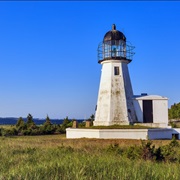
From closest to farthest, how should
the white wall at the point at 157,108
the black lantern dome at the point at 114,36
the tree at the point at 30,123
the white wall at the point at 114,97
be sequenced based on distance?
the white wall at the point at 114,97, the white wall at the point at 157,108, the black lantern dome at the point at 114,36, the tree at the point at 30,123

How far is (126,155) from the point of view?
11125 millimetres

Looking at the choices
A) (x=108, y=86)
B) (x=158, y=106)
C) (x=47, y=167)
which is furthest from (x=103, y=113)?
(x=47, y=167)

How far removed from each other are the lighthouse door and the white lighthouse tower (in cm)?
104

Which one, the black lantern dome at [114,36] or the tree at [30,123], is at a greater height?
the black lantern dome at [114,36]

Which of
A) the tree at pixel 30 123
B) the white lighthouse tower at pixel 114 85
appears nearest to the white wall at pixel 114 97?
the white lighthouse tower at pixel 114 85

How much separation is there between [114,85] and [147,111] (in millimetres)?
3919

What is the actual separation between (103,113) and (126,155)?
51.0 feet

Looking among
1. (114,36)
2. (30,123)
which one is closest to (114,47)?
(114,36)

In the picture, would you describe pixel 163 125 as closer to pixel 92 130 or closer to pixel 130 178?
pixel 92 130

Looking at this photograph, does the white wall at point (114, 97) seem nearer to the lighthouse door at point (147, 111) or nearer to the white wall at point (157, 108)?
the white wall at point (157, 108)

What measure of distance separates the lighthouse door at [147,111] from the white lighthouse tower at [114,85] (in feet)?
3.41

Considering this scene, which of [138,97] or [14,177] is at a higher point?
[138,97]

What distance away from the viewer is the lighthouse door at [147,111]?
27.3 m

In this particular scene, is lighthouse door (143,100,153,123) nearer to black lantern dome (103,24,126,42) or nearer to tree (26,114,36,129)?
black lantern dome (103,24,126,42)
